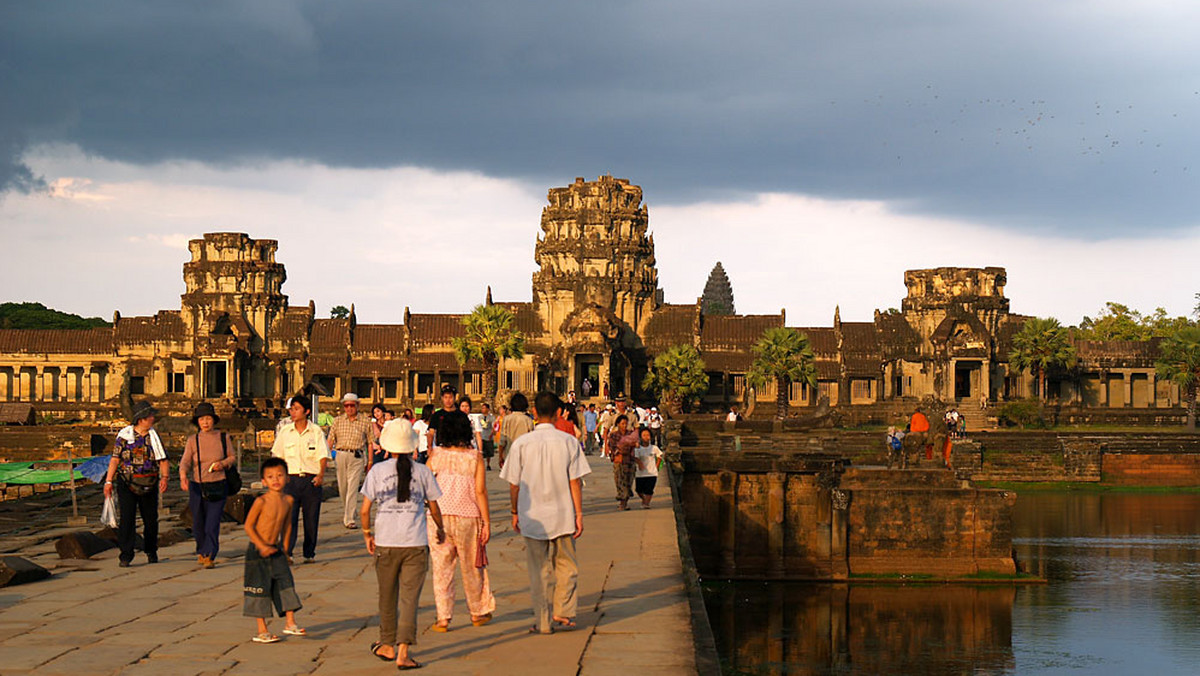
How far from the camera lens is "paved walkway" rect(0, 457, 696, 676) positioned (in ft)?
31.6

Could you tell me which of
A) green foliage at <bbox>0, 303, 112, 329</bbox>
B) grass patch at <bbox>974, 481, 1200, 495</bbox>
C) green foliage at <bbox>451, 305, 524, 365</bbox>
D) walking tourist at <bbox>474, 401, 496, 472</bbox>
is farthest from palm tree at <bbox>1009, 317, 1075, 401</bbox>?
green foliage at <bbox>0, 303, 112, 329</bbox>

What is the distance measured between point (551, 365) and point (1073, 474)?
29.4 m

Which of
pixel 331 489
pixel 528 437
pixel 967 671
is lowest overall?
pixel 967 671

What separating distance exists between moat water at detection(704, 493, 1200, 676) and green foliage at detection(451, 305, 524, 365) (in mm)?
36558

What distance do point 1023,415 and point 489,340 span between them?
2825 cm

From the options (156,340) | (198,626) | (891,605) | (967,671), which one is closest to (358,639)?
(198,626)

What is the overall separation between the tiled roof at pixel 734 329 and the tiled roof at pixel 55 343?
118 ft

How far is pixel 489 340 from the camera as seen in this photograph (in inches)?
2761

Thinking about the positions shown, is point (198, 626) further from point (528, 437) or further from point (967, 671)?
point (967, 671)

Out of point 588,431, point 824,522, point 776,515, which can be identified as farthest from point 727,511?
point 588,431

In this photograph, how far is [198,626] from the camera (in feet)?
36.3

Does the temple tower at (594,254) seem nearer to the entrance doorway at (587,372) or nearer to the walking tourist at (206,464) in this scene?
the entrance doorway at (587,372)

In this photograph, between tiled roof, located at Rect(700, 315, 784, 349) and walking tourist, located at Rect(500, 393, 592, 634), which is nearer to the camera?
walking tourist, located at Rect(500, 393, 592, 634)

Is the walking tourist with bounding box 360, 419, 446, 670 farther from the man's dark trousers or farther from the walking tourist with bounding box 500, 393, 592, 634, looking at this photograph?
the man's dark trousers
